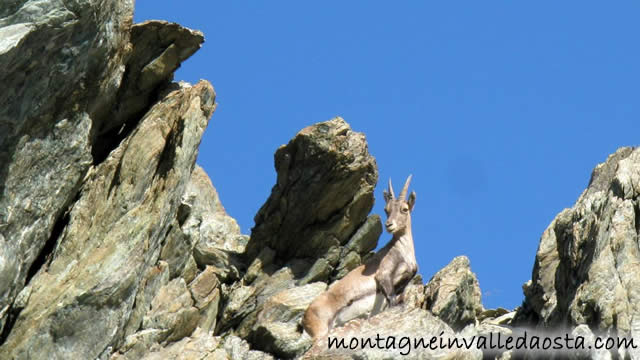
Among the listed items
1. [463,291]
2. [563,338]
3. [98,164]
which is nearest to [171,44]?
[98,164]

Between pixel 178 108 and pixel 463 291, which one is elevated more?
pixel 178 108

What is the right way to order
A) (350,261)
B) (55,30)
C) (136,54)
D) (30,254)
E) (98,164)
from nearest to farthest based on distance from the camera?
1. (55,30)
2. (30,254)
3. (98,164)
4. (136,54)
5. (350,261)

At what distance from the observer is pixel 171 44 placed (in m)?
28.6

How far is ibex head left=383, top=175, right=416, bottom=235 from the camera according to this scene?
26734 millimetres

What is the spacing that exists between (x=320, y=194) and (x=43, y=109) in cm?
1124

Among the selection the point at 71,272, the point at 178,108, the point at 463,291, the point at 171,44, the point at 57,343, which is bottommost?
the point at 57,343

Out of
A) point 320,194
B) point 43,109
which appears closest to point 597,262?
point 320,194

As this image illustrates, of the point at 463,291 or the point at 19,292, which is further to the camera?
the point at 463,291

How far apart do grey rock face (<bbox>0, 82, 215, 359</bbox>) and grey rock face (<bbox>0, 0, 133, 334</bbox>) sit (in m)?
0.62

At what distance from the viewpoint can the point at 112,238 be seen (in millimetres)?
24359

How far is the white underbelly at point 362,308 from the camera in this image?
25.4m

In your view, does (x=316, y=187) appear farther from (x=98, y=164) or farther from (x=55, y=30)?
(x=55, y=30)

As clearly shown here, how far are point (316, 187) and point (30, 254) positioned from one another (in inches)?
431

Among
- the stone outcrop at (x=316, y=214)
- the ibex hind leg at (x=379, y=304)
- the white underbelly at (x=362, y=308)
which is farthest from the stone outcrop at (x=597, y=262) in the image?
the stone outcrop at (x=316, y=214)
